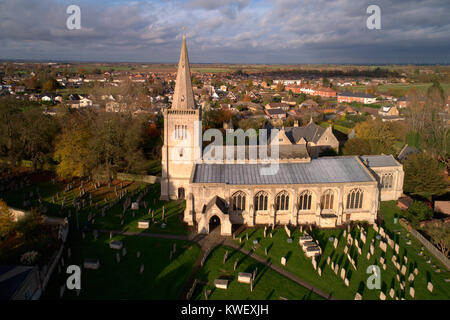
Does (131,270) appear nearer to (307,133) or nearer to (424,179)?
(424,179)

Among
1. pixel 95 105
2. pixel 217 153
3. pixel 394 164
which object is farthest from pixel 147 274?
pixel 95 105

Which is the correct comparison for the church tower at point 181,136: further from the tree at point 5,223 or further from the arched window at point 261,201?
the tree at point 5,223

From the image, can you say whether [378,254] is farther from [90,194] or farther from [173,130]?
[90,194]

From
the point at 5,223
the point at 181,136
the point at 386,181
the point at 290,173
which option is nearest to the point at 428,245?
the point at 386,181

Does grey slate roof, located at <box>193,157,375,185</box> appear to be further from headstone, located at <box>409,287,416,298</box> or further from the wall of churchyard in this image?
headstone, located at <box>409,287,416,298</box>

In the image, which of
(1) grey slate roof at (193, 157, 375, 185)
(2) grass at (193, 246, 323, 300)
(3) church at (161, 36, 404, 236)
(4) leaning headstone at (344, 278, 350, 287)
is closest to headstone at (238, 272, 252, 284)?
(2) grass at (193, 246, 323, 300)

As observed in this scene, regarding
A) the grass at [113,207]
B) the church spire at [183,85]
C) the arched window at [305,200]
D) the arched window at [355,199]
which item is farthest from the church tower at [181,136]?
the arched window at [355,199]

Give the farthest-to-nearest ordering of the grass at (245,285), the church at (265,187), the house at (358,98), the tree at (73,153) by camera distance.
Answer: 1. the house at (358,98)
2. the tree at (73,153)
3. the church at (265,187)
4. the grass at (245,285)

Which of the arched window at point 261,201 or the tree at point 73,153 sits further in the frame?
the tree at point 73,153
